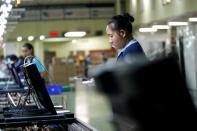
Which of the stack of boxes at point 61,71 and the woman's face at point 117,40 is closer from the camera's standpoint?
the woman's face at point 117,40

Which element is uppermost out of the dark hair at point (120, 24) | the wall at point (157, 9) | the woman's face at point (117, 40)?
the dark hair at point (120, 24)

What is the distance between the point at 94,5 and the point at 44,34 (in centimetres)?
298

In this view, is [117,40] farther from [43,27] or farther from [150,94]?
[43,27]

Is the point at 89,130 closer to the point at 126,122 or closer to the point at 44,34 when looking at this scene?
the point at 126,122

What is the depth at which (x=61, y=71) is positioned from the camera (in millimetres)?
19688

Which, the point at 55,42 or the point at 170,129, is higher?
the point at 170,129

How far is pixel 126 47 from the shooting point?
9.98 ft

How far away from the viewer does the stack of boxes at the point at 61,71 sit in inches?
770

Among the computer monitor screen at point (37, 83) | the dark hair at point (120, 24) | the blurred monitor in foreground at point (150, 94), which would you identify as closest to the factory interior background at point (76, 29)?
the dark hair at point (120, 24)

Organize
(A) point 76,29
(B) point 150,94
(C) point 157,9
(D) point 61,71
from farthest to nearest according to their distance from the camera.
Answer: (A) point 76,29
(D) point 61,71
(C) point 157,9
(B) point 150,94

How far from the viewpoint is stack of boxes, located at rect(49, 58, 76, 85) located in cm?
1955

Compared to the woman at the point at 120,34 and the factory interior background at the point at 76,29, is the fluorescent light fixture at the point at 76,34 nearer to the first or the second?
the factory interior background at the point at 76,29

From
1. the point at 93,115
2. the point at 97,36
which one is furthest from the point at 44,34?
the point at 93,115

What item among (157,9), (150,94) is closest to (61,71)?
(157,9)
